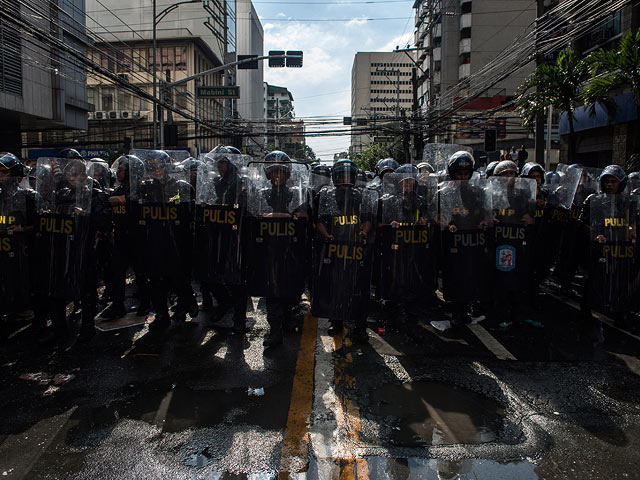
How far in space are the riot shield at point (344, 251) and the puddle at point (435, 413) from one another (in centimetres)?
119

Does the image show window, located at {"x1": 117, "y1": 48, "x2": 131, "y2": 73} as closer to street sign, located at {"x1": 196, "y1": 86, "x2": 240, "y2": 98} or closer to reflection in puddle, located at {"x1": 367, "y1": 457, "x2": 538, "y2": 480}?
street sign, located at {"x1": 196, "y1": 86, "x2": 240, "y2": 98}

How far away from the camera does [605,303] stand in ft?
19.4

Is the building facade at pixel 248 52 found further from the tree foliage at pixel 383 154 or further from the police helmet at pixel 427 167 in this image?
the police helmet at pixel 427 167

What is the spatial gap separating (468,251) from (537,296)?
2.15m

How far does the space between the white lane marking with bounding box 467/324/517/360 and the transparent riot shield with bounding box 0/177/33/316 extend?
209 inches

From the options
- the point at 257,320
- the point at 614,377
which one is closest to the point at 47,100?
the point at 257,320

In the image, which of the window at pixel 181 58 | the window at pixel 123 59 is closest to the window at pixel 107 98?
the window at pixel 123 59

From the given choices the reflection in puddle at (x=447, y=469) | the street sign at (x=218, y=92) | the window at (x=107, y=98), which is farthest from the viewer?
the window at (x=107, y=98)

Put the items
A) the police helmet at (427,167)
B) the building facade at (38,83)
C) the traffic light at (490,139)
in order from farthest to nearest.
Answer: the traffic light at (490,139) < the building facade at (38,83) < the police helmet at (427,167)

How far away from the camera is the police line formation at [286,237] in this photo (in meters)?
5.30

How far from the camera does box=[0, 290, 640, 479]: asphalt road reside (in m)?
3.12

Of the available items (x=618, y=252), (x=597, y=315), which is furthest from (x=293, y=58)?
(x=618, y=252)

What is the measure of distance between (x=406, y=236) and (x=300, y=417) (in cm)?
263

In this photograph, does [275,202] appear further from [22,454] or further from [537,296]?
[537,296]
